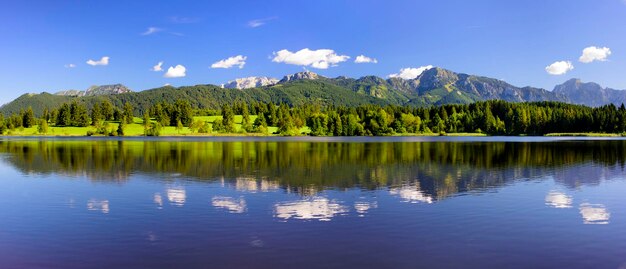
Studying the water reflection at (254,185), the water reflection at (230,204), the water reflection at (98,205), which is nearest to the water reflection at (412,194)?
the water reflection at (254,185)

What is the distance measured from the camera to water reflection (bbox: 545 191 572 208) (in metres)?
33.8

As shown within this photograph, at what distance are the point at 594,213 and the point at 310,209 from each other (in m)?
19.4

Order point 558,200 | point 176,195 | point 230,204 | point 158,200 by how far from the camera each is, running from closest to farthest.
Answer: point 230,204 < point 158,200 < point 558,200 < point 176,195

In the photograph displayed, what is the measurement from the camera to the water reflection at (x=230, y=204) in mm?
31341

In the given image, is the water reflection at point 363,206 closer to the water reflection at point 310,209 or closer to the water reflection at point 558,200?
the water reflection at point 310,209

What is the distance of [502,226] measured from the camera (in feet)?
86.7

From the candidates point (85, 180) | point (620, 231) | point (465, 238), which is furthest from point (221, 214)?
point (85, 180)

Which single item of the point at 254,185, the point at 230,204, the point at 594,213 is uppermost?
the point at 254,185

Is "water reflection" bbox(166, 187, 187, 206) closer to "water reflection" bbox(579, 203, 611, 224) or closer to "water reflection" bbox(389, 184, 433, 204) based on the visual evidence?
"water reflection" bbox(389, 184, 433, 204)

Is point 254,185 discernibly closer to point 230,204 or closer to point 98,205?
point 230,204

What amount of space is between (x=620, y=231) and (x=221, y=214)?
23.7 metres

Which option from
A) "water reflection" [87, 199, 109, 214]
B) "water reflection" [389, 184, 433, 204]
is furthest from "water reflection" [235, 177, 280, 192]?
"water reflection" [87, 199, 109, 214]

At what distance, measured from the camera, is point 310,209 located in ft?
103

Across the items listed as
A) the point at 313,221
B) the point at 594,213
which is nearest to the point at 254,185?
the point at 313,221
